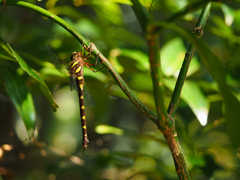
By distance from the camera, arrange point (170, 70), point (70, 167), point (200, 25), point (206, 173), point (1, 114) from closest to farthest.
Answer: point (200, 25) < point (206, 173) < point (170, 70) < point (70, 167) < point (1, 114)

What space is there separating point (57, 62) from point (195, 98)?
0.43 meters

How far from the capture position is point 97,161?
1231 millimetres

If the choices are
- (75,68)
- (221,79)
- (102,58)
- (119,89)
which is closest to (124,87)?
(102,58)

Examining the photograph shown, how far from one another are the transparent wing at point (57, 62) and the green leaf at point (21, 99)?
129 mm

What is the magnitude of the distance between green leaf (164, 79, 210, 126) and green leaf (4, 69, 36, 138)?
0.41m

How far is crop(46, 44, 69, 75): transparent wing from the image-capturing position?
0.98 m

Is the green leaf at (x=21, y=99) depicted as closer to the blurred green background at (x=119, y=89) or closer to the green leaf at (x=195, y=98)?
the blurred green background at (x=119, y=89)

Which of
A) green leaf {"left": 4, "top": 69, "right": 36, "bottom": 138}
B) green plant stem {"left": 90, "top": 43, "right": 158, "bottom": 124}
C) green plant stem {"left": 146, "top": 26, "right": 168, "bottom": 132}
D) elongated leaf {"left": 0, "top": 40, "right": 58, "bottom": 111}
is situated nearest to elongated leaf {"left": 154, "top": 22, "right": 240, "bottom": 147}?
green plant stem {"left": 146, "top": 26, "right": 168, "bottom": 132}

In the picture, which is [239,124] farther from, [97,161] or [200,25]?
[97,161]

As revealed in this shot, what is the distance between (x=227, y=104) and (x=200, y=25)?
21 cm

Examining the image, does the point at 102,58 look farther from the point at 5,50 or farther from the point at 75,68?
the point at 75,68

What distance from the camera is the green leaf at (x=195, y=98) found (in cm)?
89

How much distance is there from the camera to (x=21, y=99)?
2.79ft

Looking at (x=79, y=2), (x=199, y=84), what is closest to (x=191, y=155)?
(x=199, y=84)
